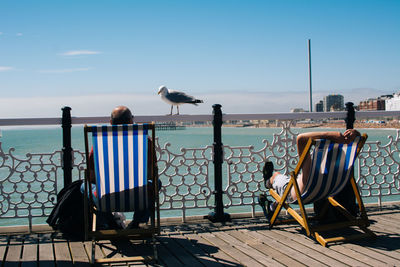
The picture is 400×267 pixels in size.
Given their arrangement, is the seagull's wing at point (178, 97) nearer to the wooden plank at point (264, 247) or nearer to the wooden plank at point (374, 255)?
the wooden plank at point (264, 247)

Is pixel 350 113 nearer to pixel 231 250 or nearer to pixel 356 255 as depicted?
pixel 356 255

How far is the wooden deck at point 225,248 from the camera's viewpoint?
305 cm

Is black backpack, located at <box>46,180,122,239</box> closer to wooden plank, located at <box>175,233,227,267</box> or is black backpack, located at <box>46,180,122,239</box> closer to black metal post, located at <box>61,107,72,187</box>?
black metal post, located at <box>61,107,72,187</box>

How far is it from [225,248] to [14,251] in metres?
1.79

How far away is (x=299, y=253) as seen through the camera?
3215 mm

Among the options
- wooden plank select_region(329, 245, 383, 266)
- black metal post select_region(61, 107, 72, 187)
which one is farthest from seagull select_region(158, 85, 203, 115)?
wooden plank select_region(329, 245, 383, 266)

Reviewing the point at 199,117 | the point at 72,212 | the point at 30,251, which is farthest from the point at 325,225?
the point at 30,251

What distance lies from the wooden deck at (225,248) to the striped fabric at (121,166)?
46 cm

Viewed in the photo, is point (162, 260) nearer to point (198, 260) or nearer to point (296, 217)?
point (198, 260)

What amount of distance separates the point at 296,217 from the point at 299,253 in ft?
1.70

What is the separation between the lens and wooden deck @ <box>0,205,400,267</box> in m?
3.05

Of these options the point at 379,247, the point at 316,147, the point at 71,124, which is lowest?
the point at 379,247

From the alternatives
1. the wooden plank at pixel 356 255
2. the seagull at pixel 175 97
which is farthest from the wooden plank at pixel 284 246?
the seagull at pixel 175 97

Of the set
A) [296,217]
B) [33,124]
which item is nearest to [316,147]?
[296,217]
